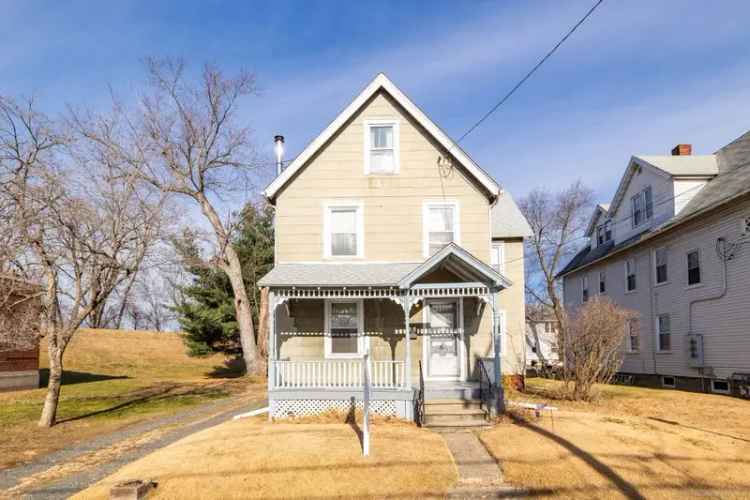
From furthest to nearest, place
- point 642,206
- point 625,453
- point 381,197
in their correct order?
1. point 642,206
2. point 381,197
3. point 625,453

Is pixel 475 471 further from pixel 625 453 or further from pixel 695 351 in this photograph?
pixel 695 351

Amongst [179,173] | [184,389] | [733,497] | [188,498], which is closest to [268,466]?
[188,498]

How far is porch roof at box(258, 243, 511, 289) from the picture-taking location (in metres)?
13.5

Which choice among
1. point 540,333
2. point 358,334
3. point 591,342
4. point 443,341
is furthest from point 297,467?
point 540,333

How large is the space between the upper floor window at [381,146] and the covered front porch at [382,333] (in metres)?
2.88

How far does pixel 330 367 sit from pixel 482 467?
5900 mm

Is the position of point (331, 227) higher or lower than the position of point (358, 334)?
higher

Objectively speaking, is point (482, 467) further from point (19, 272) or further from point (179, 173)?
point (179, 173)

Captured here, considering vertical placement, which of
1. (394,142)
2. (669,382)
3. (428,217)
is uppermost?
(394,142)

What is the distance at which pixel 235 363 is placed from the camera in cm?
4188

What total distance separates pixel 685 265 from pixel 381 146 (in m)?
13.9

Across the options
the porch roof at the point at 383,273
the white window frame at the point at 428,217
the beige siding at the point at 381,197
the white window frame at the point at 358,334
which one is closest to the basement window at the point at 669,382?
the beige siding at the point at 381,197

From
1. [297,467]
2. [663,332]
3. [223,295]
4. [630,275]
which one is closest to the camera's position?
[297,467]

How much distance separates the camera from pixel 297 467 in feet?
30.3
